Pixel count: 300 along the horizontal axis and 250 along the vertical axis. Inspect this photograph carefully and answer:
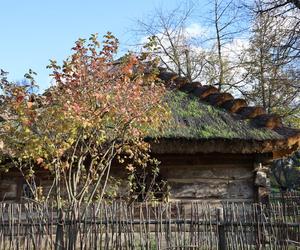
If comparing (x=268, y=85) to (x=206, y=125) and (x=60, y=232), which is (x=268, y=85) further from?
(x=60, y=232)

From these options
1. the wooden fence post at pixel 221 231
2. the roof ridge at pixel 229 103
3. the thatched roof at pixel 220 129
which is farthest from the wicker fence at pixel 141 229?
the roof ridge at pixel 229 103

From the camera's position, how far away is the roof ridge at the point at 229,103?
9.23 m

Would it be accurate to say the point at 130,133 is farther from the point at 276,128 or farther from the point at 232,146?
the point at 276,128

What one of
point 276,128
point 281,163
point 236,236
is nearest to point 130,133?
point 236,236

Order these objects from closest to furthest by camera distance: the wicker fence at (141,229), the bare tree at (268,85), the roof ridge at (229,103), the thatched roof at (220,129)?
the wicker fence at (141,229), the thatched roof at (220,129), the roof ridge at (229,103), the bare tree at (268,85)

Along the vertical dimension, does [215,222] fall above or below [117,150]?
below

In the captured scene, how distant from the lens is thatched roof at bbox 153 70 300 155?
27.7 ft

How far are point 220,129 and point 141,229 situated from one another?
3.68 metres

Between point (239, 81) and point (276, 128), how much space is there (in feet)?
41.6

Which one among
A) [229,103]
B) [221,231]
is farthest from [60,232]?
[229,103]

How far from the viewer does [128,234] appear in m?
5.67

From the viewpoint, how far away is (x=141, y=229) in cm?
559

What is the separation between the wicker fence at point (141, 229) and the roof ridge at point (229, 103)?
366cm

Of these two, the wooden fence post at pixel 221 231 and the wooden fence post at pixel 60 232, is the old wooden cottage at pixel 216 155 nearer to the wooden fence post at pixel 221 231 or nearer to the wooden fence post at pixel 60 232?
the wooden fence post at pixel 221 231
